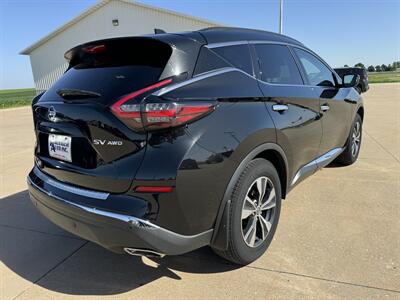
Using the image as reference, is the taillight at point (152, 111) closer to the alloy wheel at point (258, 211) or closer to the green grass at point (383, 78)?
the alloy wheel at point (258, 211)

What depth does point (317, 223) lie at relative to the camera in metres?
3.56

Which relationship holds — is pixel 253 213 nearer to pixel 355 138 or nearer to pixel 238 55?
pixel 238 55

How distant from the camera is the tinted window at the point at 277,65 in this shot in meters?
3.13

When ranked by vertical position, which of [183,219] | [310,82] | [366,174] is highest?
[310,82]

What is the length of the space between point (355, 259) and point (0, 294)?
107 inches

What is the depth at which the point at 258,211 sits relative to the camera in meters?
2.89

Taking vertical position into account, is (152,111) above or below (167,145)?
above

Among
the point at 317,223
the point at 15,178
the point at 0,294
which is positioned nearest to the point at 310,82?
the point at 317,223

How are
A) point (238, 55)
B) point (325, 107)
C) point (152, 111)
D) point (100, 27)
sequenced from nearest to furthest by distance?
point (152, 111) → point (238, 55) → point (325, 107) → point (100, 27)

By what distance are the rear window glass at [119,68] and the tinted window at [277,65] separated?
3.35ft

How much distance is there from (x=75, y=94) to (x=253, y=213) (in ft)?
5.25

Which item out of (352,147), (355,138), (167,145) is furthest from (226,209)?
(355,138)

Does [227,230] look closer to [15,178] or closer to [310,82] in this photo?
[310,82]

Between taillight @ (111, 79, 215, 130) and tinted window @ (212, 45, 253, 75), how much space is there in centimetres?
65
